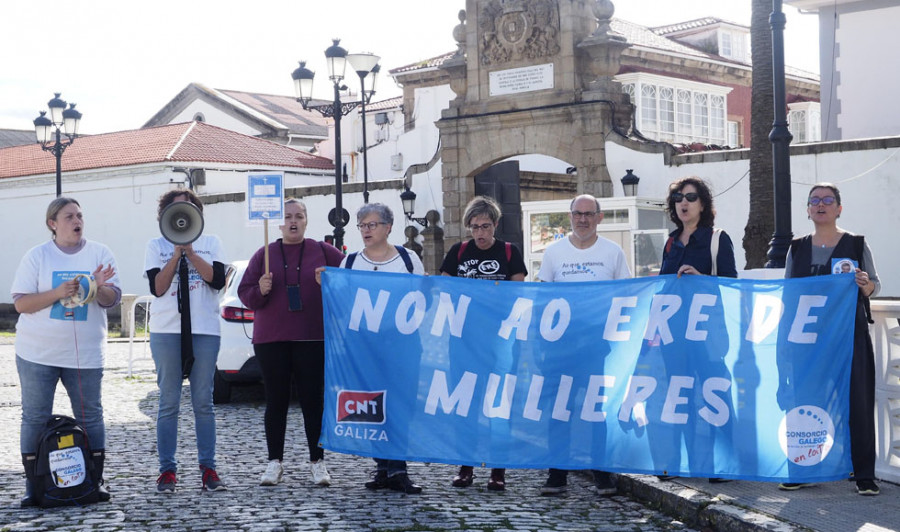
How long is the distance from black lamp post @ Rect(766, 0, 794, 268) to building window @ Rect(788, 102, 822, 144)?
31.2 meters

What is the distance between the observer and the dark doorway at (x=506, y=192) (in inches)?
1144

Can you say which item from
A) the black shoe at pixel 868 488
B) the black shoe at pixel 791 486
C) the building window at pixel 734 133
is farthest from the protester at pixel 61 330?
the building window at pixel 734 133

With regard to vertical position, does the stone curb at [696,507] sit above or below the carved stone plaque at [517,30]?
below

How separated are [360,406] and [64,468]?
1849 millimetres

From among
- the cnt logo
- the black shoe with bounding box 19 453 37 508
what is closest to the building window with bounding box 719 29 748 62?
A: the cnt logo

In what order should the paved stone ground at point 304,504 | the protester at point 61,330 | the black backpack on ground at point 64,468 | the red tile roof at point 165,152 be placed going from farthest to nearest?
1. the red tile roof at point 165,152
2. the protester at point 61,330
3. the black backpack on ground at point 64,468
4. the paved stone ground at point 304,504

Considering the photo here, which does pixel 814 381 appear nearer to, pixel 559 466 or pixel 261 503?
pixel 559 466

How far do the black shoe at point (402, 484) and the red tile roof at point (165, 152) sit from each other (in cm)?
3396

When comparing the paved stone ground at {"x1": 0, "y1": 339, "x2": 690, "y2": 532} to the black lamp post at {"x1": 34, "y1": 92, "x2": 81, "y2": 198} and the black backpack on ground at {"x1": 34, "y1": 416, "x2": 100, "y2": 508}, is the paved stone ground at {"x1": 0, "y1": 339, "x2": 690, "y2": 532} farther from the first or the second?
the black lamp post at {"x1": 34, "y1": 92, "x2": 81, "y2": 198}

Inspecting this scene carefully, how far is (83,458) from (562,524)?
3001 millimetres

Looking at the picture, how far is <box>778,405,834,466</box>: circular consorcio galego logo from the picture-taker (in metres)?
7.03

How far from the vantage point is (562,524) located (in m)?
6.76

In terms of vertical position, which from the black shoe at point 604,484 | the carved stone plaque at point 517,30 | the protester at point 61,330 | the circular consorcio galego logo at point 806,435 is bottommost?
the black shoe at point 604,484

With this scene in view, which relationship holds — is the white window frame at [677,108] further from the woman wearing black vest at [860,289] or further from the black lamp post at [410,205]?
the woman wearing black vest at [860,289]
